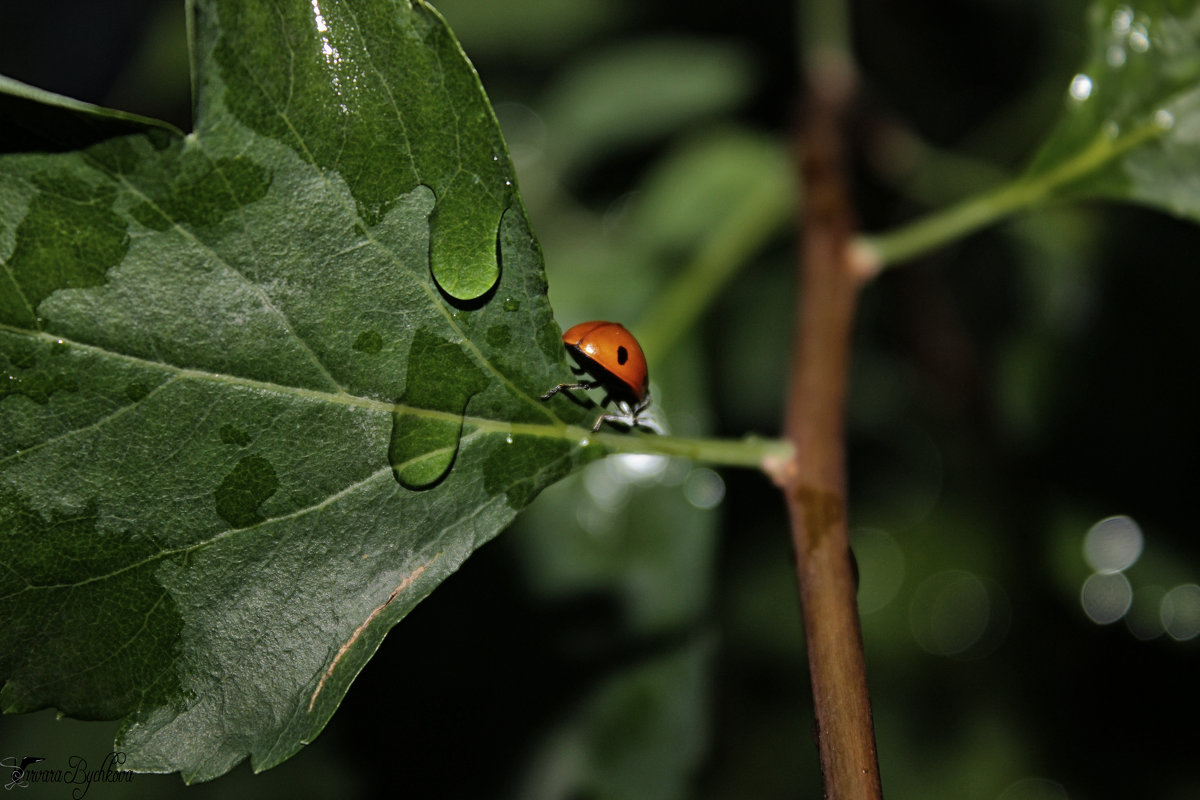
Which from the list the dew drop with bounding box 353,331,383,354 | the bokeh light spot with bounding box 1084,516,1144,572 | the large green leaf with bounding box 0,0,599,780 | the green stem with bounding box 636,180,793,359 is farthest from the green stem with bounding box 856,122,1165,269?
the bokeh light spot with bounding box 1084,516,1144,572

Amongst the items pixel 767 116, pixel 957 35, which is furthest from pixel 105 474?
pixel 957 35

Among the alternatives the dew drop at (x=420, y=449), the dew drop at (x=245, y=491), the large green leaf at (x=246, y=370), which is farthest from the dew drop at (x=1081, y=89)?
the dew drop at (x=245, y=491)

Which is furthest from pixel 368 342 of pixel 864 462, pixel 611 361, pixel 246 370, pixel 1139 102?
pixel 864 462

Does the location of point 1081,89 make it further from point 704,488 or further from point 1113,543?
point 1113,543

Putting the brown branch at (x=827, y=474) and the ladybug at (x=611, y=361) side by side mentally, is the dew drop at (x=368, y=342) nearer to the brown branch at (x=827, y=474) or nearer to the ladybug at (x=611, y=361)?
the ladybug at (x=611, y=361)

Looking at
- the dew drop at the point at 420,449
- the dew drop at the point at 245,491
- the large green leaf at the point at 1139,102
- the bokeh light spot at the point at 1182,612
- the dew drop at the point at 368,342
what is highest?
the large green leaf at the point at 1139,102

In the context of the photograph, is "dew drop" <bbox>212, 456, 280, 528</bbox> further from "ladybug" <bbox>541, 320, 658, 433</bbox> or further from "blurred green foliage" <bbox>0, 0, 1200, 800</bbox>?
"blurred green foliage" <bbox>0, 0, 1200, 800</bbox>
